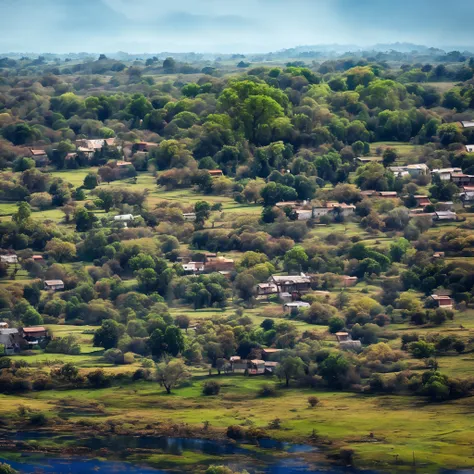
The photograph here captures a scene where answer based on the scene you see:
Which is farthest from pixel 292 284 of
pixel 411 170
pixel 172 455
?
pixel 411 170

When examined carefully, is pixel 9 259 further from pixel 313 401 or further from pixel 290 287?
pixel 313 401

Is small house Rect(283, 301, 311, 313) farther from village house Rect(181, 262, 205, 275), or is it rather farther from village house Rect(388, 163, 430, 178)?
village house Rect(388, 163, 430, 178)

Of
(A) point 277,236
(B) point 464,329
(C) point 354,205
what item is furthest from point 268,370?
(C) point 354,205

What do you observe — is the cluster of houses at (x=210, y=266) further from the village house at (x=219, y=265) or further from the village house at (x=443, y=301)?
the village house at (x=443, y=301)

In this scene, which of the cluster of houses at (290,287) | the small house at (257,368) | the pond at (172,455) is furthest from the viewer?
the cluster of houses at (290,287)

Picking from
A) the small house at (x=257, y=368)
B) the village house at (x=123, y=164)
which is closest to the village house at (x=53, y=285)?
the small house at (x=257, y=368)
